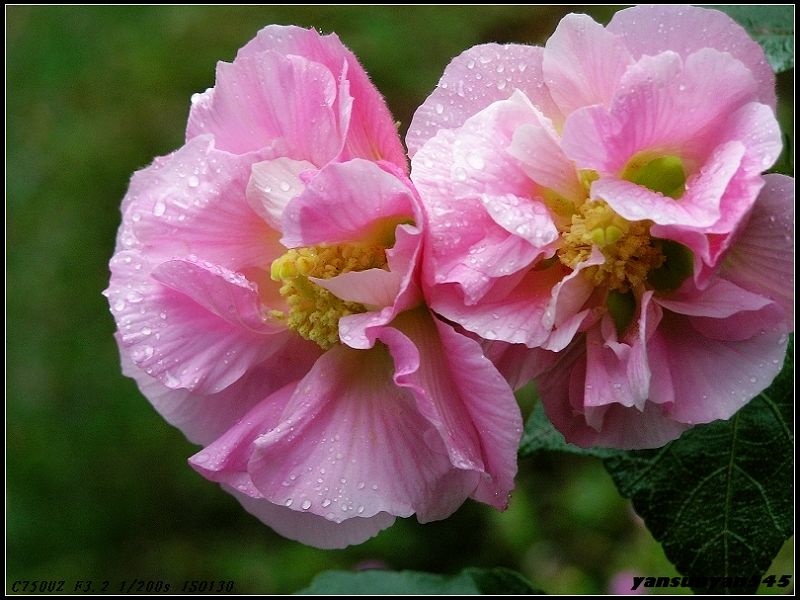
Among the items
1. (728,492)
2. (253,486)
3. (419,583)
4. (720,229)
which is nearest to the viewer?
(720,229)

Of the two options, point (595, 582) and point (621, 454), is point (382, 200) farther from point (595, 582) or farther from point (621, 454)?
point (595, 582)

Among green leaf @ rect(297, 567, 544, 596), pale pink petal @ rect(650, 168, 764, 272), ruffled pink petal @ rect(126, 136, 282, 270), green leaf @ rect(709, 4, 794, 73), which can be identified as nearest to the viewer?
pale pink petal @ rect(650, 168, 764, 272)

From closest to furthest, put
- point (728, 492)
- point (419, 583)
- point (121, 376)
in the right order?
point (728, 492)
point (419, 583)
point (121, 376)

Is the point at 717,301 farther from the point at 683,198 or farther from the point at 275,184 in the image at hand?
the point at 275,184

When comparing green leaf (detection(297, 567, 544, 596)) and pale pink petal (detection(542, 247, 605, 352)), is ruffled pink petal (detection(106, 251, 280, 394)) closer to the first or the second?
pale pink petal (detection(542, 247, 605, 352))

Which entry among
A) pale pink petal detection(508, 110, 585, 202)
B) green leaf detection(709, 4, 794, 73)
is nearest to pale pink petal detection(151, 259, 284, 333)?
pale pink petal detection(508, 110, 585, 202)

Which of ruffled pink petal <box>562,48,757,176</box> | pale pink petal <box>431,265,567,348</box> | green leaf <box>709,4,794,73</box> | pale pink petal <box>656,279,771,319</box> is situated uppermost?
ruffled pink petal <box>562,48,757,176</box>

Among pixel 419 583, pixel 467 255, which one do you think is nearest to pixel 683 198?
pixel 467 255
